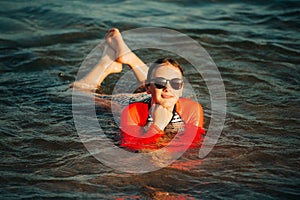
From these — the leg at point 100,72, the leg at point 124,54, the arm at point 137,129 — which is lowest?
the arm at point 137,129

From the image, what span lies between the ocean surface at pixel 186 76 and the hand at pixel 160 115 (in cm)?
43

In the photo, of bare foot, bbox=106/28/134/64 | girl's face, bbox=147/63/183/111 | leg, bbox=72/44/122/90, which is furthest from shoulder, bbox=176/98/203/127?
leg, bbox=72/44/122/90

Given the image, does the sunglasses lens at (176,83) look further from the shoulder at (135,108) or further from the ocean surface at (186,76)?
the ocean surface at (186,76)

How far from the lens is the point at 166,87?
498cm

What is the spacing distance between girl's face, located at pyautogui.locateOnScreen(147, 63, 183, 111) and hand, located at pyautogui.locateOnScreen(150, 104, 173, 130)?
2.1 inches

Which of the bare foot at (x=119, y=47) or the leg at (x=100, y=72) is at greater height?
the bare foot at (x=119, y=47)

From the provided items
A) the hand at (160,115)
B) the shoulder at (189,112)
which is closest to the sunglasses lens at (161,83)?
the hand at (160,115)

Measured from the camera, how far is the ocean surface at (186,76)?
443 centimetres

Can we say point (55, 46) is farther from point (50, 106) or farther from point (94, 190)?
point (94, 190)

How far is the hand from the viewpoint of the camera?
516 centimetres

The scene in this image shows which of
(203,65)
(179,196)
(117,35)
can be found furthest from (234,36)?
(179,196)

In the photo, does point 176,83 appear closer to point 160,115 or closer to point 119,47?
point 160,115

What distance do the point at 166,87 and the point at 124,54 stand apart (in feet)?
5.26

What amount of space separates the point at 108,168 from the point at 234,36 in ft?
16.1
